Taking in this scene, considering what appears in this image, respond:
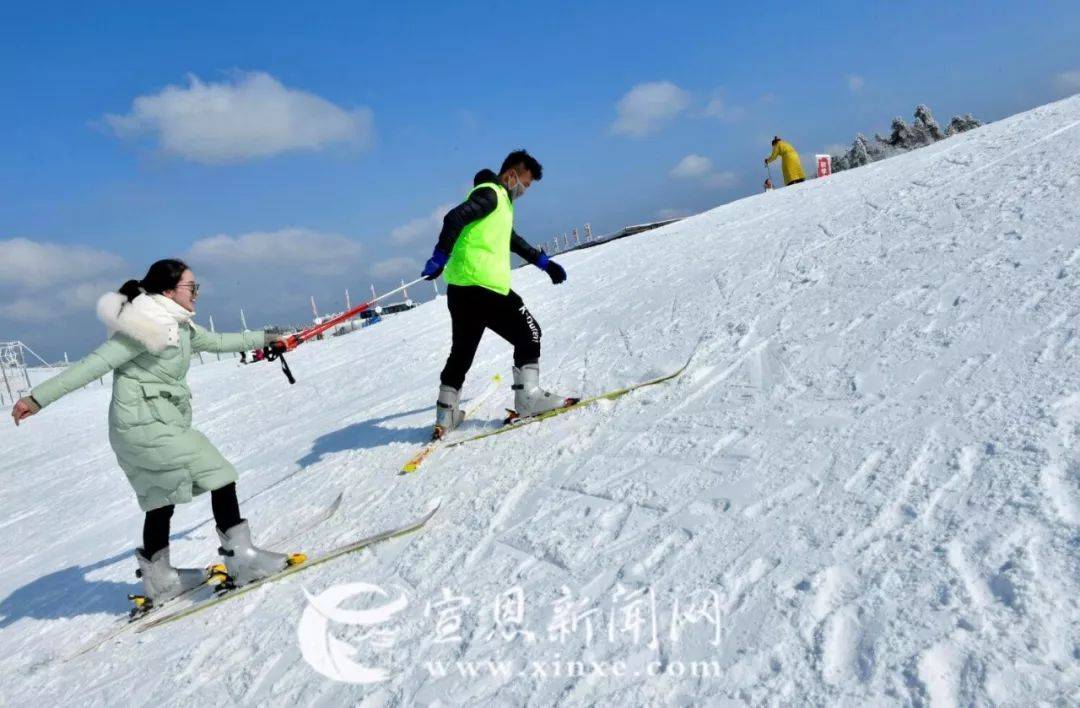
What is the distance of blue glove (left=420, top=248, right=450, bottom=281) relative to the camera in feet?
15.5

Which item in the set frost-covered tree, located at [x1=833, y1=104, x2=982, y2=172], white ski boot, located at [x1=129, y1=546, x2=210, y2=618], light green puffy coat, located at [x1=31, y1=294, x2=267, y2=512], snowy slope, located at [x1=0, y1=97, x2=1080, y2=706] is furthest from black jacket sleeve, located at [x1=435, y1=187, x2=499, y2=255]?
frost-covered tree, located at [x1=833, y1=104, x2=982, y2=172]

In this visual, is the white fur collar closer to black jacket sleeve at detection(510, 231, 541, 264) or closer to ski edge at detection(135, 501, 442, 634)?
ski edge at detection(135, 501, 442, 634)

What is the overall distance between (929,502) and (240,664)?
3016mm

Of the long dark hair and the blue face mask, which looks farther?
the blue face mask

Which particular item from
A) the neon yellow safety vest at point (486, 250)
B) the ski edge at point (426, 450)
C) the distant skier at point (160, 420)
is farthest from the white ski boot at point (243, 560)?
the neon yellow safety vest at point (486, 250)

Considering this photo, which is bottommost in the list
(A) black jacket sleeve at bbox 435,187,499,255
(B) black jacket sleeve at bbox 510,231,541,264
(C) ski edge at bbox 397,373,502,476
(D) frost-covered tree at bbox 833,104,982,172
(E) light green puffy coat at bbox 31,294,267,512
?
(C) ski edge at bbox 397,373,502,476

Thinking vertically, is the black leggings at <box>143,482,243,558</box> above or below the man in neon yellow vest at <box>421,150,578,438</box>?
below

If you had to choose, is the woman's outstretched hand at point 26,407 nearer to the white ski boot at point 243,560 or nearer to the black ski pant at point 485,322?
the white ski boot at point 243,560

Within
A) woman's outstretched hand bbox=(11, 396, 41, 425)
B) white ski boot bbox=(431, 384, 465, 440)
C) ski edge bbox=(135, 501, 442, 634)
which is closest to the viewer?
woman's outstretched hand bbox=(11, 396, 41, 425)

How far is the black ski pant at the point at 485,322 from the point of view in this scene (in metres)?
4.92

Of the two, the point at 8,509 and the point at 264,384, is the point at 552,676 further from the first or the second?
the point at 264,384

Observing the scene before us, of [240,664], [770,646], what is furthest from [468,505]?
[770,646]

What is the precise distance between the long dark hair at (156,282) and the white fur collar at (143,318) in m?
0.08

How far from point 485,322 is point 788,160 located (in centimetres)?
1618
